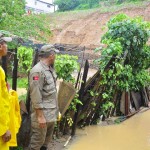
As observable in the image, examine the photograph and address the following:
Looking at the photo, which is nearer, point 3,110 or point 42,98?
point 3,110

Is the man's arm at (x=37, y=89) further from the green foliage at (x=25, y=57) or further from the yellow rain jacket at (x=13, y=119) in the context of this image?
the green foliage at (x=25, y=57)

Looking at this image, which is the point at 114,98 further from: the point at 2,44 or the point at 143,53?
the point at 2,44

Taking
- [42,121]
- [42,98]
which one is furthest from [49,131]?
[42,98]

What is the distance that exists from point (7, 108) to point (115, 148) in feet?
11.4

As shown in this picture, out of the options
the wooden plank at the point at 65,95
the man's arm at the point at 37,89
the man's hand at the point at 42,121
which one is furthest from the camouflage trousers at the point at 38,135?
the wooden plank at the point at 65,95

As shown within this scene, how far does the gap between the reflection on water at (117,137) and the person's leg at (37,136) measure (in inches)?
53.4

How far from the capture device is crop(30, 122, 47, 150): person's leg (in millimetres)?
4359

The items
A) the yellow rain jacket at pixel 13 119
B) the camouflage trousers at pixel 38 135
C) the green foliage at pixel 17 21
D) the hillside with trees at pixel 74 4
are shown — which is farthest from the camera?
the hillside with trees at pixel 74 4

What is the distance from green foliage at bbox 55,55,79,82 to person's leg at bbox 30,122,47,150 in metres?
1.39

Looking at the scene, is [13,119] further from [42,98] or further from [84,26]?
[84,26]

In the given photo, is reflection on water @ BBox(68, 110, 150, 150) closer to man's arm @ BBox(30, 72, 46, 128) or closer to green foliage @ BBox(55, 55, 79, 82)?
green foliage @ BBox(55, 55, 79, 82)

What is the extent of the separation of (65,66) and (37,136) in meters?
1.56

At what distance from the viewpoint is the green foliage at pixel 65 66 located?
5.41 meters

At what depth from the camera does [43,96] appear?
4.24 m
